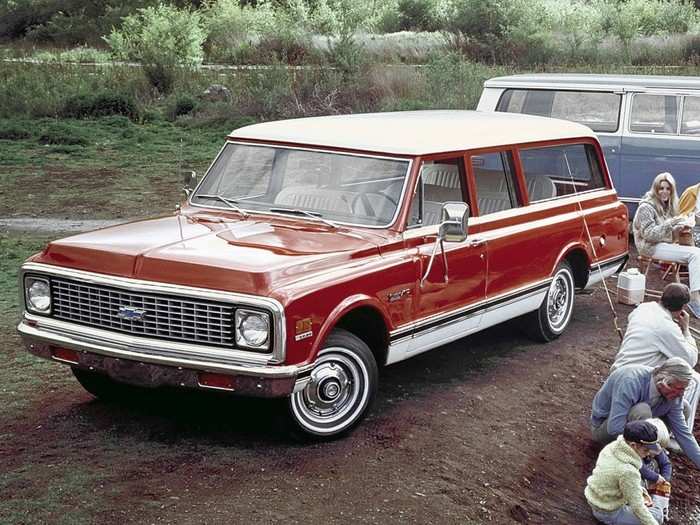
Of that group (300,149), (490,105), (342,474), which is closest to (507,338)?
(300,149)

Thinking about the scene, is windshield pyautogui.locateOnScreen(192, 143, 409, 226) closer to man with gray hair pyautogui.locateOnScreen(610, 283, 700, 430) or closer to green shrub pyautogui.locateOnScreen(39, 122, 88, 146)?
man with gray hair pyautogui.locateOnScreen(610, 283, 700, 430)

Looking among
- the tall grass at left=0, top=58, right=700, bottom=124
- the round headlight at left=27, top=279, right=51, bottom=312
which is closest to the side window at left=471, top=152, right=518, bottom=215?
the round headlight at left=27, top=279, right=51, bottom=312

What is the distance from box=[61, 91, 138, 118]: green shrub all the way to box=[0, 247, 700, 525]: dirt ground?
52.8ft

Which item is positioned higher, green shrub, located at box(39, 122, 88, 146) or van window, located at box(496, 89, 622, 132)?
van window, located at box(496, 89, 622, 132)

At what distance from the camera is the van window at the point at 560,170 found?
28.5ft

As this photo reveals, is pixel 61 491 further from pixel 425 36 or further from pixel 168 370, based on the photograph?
pixel 425 36

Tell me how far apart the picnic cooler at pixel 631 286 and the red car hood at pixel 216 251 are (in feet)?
13.4

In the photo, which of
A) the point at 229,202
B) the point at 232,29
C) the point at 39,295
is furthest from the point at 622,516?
the point at 232,29

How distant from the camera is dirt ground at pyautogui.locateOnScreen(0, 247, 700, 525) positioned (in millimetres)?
5578

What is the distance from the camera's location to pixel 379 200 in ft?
23.4

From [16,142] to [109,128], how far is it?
7.02ft

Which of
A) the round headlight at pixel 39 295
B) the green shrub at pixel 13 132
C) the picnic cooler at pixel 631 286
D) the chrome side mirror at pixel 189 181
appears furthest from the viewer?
the green shrub at pixel 13 132

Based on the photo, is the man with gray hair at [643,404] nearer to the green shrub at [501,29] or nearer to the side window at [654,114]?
the side window at [654,114]

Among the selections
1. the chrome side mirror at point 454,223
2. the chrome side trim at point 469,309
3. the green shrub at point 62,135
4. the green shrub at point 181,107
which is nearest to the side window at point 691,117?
the chrome side trim at point 469,309
